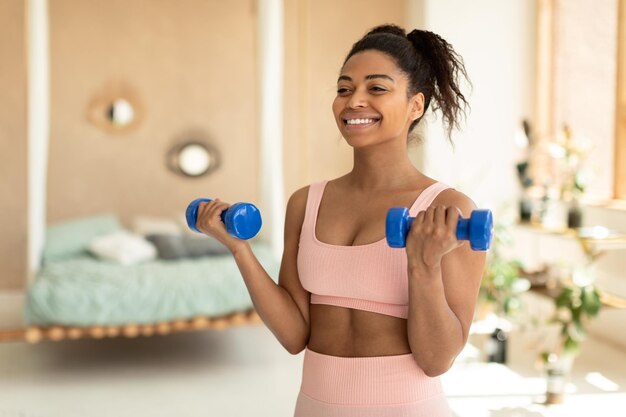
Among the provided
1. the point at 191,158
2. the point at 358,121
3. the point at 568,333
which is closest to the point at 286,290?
the point at 358,121

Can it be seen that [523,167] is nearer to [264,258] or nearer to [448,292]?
[264,258]

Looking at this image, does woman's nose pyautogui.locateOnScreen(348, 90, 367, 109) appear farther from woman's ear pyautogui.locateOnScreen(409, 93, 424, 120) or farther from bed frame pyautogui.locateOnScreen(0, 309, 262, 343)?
bed frame pyautogui.locateOnScreen(0, 309, 262, 343)

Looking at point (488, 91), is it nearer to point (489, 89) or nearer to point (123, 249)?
point (489, 89)

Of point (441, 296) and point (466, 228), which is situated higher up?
point (466, 228)

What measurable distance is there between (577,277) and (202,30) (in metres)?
4.12

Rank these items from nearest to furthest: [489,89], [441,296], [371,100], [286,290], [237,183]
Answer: [441,296]
[371,100]
[286,290]
[489,89]
[237,183]

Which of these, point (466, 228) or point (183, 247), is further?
point (183, 247)

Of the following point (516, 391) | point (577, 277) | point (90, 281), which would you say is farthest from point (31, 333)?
point (577, 277)

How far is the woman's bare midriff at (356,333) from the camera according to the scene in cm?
115

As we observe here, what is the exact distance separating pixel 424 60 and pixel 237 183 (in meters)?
5.67

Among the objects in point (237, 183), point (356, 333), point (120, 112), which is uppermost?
point (120, 112)

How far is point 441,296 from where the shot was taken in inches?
41.4

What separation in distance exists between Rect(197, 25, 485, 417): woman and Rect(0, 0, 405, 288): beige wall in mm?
5184

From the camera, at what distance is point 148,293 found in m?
4.10
